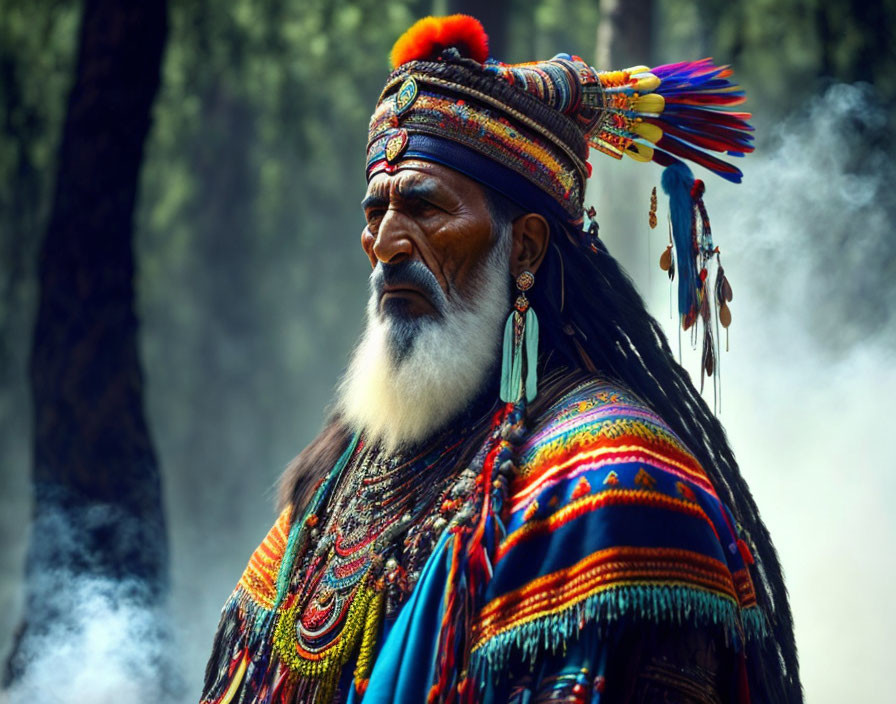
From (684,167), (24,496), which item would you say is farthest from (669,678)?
(24,496)

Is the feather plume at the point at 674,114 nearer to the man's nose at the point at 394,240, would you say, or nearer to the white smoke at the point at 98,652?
the man's nose at the point at 394,240

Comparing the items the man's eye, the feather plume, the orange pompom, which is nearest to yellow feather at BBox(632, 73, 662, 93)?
the feather plume

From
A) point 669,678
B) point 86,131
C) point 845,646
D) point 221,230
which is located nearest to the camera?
point 669,678

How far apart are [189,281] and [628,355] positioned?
10.8 meters

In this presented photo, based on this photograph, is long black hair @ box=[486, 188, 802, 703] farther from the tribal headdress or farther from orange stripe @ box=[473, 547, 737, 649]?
orange stripe @ box=[473, 547, 737, 649]

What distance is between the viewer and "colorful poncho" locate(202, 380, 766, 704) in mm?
2168

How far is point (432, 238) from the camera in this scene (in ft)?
8.95

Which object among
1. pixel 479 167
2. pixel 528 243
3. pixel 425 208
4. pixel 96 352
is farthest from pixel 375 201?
pixel 96 352

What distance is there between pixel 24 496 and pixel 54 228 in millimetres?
3800

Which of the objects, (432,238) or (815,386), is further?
(815,386)

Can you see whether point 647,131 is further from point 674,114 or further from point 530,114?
point 530,114

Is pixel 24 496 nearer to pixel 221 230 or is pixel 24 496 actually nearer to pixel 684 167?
pixel 221 230

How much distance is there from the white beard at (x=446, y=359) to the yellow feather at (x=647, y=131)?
1.71 ft

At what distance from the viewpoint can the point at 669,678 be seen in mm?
2150
